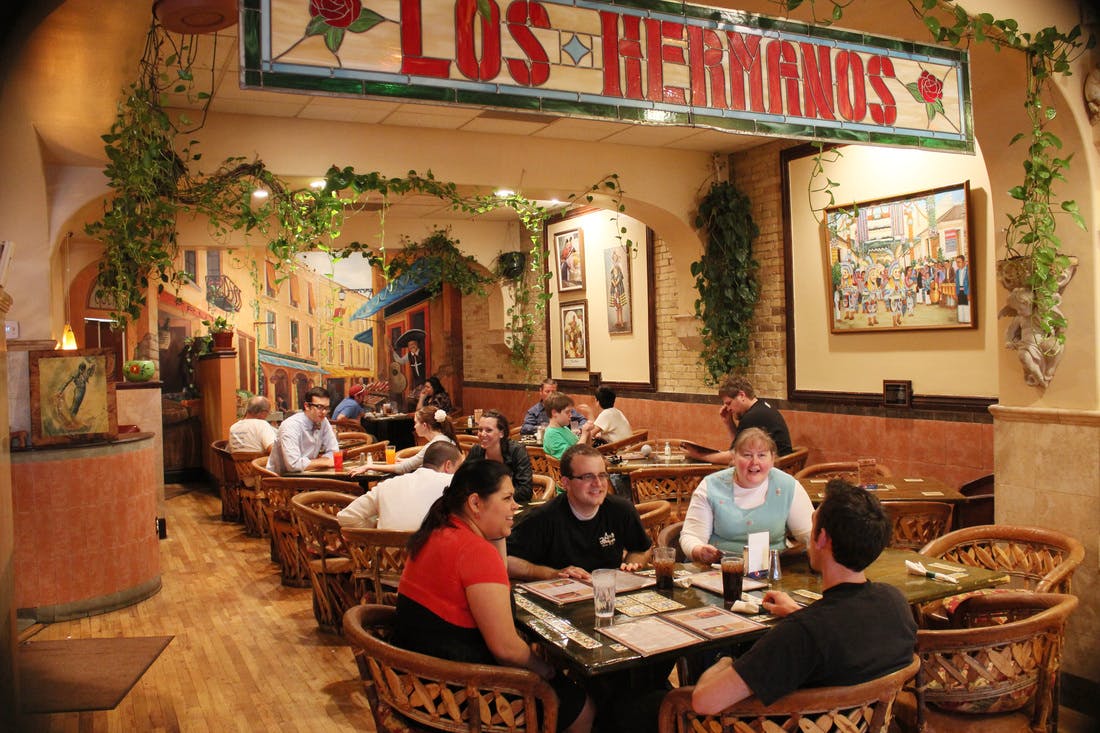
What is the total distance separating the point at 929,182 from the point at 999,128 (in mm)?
1936

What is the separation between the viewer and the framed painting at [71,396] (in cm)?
595

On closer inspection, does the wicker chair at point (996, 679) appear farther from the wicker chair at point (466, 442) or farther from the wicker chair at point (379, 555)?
the wicker chair at point (466, 442)

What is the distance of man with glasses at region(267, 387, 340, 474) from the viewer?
7027 millimetres

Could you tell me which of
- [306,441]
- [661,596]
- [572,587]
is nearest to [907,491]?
[661,596]

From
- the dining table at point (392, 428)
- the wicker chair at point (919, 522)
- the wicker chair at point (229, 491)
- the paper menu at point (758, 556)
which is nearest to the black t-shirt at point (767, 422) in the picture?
the wicker chair at point (919, 522)

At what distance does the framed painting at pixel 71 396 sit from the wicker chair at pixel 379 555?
267 cm

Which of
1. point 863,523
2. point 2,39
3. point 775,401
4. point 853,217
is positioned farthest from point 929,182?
point 2,39

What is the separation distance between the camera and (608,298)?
10680 mm

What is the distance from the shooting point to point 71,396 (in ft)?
19.9

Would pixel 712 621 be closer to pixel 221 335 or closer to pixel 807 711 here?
pixel 807 711

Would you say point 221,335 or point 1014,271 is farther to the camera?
point 221,335

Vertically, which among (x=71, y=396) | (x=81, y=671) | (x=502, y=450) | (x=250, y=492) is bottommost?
(x=81, y=671)

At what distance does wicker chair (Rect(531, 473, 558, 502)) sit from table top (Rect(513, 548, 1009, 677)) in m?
2.05

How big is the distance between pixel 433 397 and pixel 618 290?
361cm
